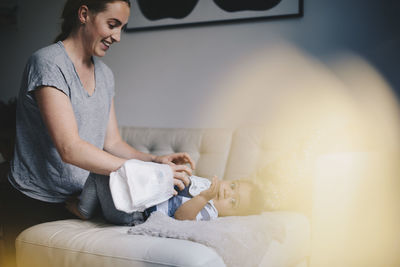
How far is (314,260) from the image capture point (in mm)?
1482

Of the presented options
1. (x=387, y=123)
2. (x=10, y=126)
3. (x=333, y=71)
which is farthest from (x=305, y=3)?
(x=10, y=126)

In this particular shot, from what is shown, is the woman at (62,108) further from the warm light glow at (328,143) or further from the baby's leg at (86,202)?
the warm light glow at (328,143)

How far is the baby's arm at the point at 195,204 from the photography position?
123cm

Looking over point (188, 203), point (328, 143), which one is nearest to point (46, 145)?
point (188, 203)

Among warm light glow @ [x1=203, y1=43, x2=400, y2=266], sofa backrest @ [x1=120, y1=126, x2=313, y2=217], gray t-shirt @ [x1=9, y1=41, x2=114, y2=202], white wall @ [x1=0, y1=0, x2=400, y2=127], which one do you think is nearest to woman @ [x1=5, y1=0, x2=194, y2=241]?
gray t-shirt @ [x1=9, y1=41, x2=114, y2=202]

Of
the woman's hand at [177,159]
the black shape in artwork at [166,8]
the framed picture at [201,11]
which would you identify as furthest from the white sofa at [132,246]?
the black shape in artwork at [166,8]

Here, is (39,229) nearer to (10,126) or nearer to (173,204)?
(173,204)

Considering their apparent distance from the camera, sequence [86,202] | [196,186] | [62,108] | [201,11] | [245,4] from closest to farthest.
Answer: [62,108], [86,202], [196,186], [245,4], [201,11]

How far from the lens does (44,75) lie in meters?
1.14

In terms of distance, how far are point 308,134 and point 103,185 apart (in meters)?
1.06

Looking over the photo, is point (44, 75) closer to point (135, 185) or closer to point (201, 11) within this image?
point (135, 185)

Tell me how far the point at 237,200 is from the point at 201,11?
1374mm

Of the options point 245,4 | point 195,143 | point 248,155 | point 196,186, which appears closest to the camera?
point 196,186

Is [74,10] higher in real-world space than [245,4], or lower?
lower
